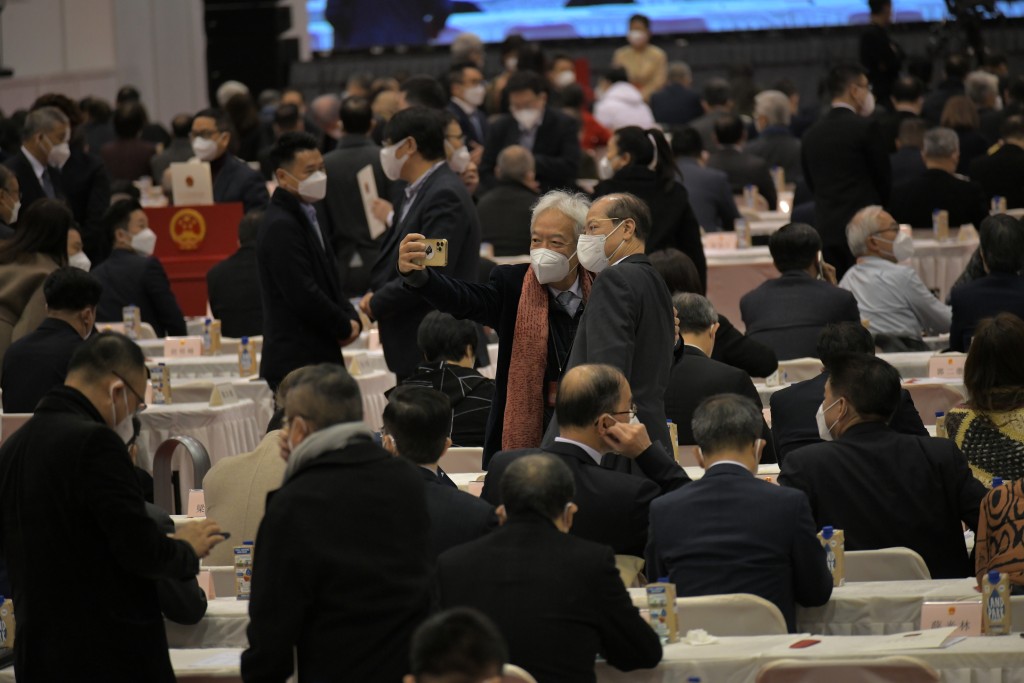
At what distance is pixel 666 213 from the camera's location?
8281mm

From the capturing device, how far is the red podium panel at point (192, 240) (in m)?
10.5

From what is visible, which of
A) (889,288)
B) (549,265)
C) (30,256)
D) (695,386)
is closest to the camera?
(549,265)

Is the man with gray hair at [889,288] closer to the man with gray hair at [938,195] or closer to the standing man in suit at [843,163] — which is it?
the standing man in suit at [843,163]

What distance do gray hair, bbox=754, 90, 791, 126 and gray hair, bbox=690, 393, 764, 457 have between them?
9.91 meters

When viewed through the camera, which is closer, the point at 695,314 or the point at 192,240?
the point at 695,314

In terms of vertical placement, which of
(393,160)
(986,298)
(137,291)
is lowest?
(137,291)

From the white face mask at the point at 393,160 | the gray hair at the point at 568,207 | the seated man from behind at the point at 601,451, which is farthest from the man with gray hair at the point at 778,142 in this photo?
the seated man from behind at the point at 601,451

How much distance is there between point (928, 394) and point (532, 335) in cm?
257

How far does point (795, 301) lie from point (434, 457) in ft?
11.7

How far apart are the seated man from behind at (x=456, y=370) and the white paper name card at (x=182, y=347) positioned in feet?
7.75

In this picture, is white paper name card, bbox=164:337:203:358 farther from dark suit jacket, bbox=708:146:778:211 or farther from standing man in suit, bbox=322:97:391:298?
dark suit jacket, bbox=708:146:778:211

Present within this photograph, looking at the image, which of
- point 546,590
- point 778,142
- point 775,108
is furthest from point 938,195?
point 546,590

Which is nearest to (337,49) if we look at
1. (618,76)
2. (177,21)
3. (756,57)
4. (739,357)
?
(177,21)

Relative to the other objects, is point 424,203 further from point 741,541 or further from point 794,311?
point 741,541
